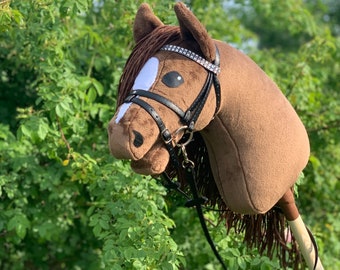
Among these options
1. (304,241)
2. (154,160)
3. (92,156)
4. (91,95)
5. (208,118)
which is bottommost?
(92,156)

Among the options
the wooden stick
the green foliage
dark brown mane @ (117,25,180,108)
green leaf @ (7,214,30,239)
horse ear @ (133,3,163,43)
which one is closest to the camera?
dark brown mane @ (117,25,180,108)

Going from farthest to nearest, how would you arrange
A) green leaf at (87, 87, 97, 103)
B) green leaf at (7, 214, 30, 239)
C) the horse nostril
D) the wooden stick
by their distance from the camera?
green leaf at (87, 87, 97, 103)
green leaf at (7, 214, 30, 239)
the wooden stick
the horse nostril

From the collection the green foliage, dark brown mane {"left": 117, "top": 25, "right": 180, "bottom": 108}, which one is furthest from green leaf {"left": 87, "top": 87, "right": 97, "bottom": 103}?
dark brown mane {"left": 117, "top": 25, "right": 180, "bottom": 108}

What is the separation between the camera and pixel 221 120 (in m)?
1.72

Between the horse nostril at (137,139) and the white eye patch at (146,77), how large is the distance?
0.22 ft

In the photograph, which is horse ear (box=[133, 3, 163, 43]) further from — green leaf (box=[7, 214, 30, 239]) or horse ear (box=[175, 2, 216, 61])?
green leaf (box=[7, 214, 30, 239])

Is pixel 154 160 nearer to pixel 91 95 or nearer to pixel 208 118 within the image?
pixel 208 118

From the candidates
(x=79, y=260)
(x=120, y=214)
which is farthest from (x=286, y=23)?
(x=120, y=214)

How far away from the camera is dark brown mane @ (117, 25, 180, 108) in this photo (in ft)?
5.42

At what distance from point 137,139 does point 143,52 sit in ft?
Result: 0.85

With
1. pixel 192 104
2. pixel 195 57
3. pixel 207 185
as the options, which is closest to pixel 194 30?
pixel 195 57

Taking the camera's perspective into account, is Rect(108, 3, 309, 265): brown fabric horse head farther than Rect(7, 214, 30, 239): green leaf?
No

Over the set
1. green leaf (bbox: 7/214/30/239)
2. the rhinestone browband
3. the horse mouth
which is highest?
the rhinestone browband

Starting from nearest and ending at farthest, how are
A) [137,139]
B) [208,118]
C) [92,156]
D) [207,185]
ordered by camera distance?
1. [137,139]
2. [208,118]
3. [207,185]
4. [92,156]
